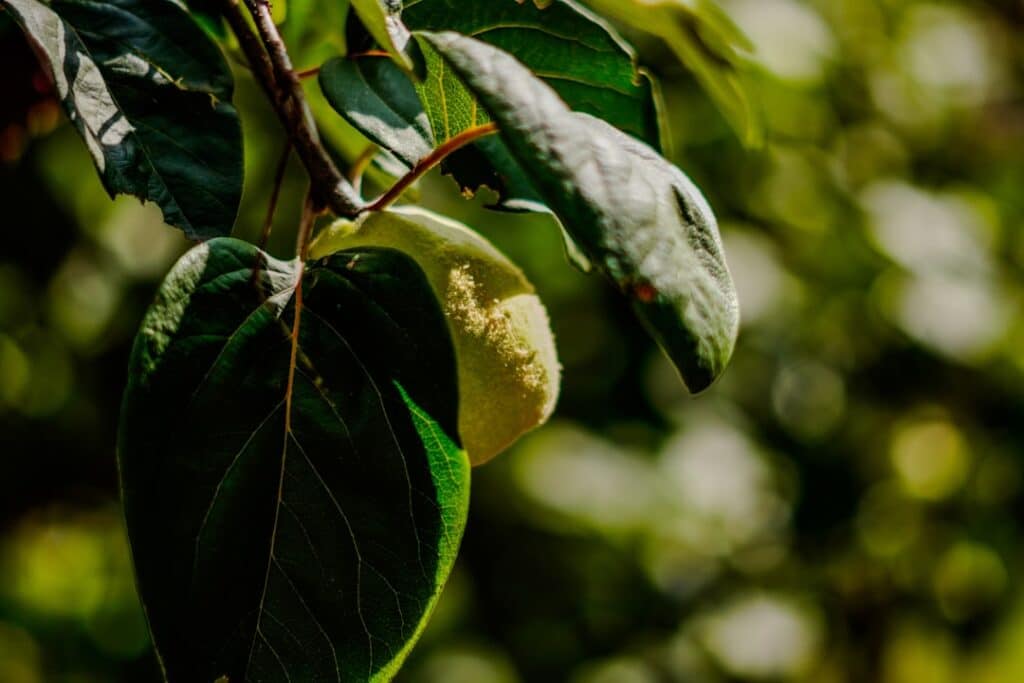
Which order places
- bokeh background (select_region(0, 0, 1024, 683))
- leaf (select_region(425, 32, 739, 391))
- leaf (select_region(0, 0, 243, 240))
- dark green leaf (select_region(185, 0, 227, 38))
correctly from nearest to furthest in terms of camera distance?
leaf (select_region(425, 32, 739, 391)) < leaf (select_region(0, 0, 243, 240)) < dark green leaf (select_region(185, 0, 227, 38)) < bokeh background (select_region(0, 0, 1024, 683))

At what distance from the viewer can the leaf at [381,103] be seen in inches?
23.9

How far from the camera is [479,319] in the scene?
60cm

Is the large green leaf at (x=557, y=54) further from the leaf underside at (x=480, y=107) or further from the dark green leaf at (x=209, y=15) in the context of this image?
the dark green leaf at (x=209, y=15)

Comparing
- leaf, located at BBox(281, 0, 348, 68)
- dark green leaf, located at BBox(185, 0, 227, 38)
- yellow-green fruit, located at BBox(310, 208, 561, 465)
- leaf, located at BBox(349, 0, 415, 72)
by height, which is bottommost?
yellow-green fruit, located at BBox(310, 208, 561, 465)

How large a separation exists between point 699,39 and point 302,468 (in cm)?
44

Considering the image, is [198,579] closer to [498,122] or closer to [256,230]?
[498,122]

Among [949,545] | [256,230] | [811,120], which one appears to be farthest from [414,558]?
[949,545]

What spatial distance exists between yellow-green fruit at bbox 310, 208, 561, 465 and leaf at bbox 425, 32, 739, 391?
6.5 inches

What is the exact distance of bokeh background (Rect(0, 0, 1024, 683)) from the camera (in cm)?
184

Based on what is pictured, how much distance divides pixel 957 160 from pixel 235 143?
2072 millimetres

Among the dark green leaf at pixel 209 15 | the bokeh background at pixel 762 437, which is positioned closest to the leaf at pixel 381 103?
the dark green leaf at pixel 209 15

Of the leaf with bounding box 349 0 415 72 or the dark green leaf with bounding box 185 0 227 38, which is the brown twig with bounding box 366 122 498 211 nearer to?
the leaf with bounding box 349 0 415 72

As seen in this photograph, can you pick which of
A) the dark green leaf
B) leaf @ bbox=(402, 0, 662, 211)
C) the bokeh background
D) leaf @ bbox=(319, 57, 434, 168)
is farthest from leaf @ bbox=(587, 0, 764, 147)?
the bokeh background

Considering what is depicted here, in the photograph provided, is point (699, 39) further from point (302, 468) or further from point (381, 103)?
point (302, 468)
